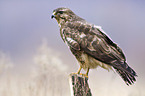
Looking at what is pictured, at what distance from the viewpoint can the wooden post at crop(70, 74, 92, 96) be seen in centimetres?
286

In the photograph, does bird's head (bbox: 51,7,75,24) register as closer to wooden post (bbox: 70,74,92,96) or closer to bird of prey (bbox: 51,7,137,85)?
bird of prey (bbox: 51,7,137,85)

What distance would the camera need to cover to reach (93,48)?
3350 mm

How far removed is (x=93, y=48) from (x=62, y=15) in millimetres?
955

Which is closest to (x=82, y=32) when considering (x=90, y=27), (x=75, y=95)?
(x=90, y=27)

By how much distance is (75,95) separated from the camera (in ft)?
9.23

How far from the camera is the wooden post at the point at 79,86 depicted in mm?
2859

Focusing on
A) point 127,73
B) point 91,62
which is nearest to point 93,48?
point 91,62

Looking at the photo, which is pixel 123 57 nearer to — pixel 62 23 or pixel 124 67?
pixel 124 67

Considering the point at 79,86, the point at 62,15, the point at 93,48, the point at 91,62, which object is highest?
the point at 62,15

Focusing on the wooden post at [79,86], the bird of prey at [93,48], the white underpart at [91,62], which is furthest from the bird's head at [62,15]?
the wooden post at [79,86]

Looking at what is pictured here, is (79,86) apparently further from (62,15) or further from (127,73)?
(62,15)

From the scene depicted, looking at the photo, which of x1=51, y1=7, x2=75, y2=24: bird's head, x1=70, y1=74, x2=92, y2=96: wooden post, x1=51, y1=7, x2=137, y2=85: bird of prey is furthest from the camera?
x1=51, y1=7, x2=75, y2=24: bird's head

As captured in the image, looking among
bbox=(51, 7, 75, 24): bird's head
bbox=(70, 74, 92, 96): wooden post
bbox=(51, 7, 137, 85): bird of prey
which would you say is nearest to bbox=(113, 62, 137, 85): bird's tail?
bbox=(51, 7, 137, 85): bird of prey

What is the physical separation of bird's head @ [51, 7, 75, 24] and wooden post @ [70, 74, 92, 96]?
1.29m
